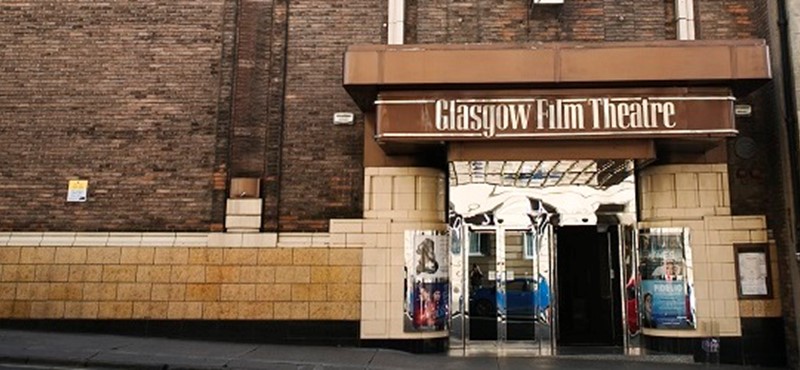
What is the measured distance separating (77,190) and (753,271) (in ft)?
38.5

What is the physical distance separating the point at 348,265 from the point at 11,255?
5913 millimetres

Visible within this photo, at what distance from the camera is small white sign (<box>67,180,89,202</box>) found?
38.3 feet

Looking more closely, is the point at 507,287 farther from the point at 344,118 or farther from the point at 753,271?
the point at 344,118

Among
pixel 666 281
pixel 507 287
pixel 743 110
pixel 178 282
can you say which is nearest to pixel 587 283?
pixel 666 281

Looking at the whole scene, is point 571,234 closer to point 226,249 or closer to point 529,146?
point 529,146

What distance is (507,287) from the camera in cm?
1176

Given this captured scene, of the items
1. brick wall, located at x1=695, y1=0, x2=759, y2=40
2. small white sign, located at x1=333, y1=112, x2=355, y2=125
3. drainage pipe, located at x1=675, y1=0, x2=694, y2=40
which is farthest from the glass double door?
brick wall, located at x1=695, y1=0, x2=759, y2=40

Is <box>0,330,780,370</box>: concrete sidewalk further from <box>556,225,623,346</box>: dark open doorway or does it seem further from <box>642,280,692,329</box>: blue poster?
<box>556,225,623,346</box>: dark open doorway

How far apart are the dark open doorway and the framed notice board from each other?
1973mm

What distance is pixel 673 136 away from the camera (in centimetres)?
959

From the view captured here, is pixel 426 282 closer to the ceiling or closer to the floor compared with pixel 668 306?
closer to the ceiling

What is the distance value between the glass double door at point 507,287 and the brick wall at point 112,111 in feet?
15.5

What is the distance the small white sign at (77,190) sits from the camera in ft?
38.3

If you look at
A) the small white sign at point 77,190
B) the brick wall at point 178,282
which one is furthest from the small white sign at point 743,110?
the small white sign at point 77,190
